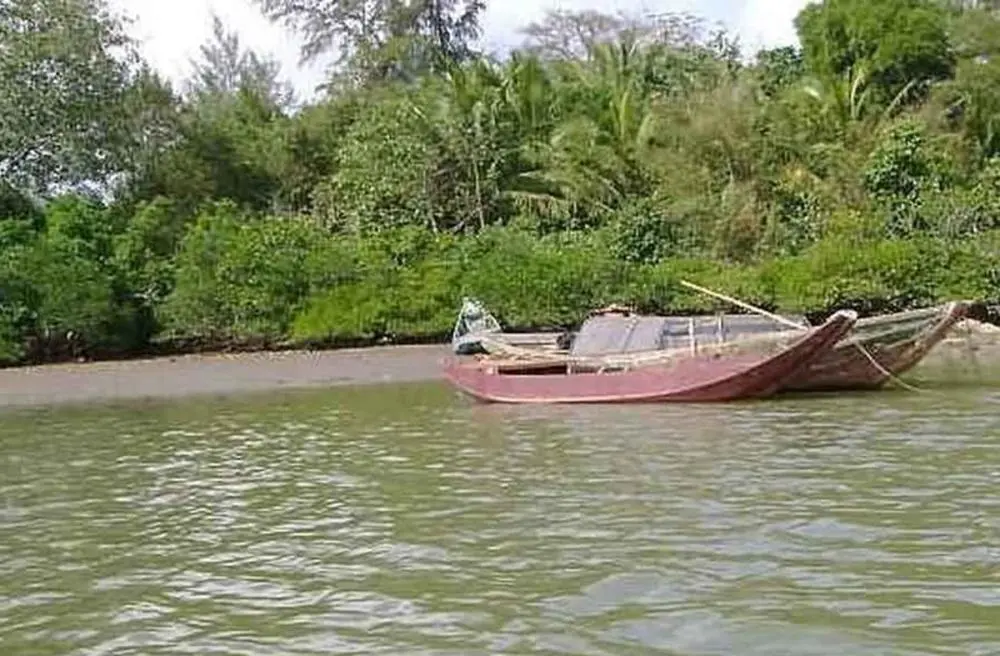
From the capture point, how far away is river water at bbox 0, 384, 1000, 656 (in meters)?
8.05

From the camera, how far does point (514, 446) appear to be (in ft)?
54.4

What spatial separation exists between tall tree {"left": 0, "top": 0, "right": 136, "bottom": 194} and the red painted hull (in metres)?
22.1

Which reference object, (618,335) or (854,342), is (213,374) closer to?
(618,335)

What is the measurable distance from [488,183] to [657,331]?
1792 centimetres

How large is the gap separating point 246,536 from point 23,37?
90.0 ft

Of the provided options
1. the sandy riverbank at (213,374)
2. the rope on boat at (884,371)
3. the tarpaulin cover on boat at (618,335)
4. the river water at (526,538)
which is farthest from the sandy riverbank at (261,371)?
the river water at (526,538)

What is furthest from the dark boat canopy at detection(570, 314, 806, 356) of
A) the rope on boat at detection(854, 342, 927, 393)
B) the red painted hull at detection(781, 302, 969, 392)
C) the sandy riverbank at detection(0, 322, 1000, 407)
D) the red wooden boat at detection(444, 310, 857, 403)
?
the sandy riverbank at detection(0, 322, 1000, 407)

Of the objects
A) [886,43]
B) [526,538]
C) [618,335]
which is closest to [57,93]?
[618,335]

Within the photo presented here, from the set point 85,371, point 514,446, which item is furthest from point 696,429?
point 85,371

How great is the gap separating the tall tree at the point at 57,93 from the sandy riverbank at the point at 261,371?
754 cm

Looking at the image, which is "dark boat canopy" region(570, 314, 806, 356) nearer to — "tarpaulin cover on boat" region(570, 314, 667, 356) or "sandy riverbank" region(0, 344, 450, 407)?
"tarpaulin cover on boat" region(570, 314, 667, 356)

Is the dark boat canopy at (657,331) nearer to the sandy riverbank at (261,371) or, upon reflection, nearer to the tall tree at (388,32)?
the sandy riverbank at (261,371)

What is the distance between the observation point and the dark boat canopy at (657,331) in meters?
20.9

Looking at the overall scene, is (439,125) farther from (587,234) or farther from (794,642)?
(794,642)
